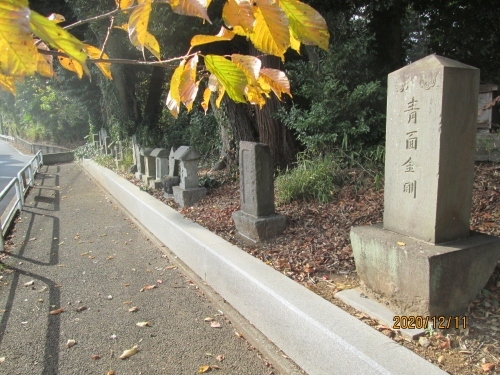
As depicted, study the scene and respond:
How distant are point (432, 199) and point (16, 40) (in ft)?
9.11

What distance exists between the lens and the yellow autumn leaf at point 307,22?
3.99 ft

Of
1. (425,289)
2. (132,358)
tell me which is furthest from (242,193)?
(425,289)

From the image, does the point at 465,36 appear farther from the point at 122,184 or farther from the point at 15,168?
the point at 15,168

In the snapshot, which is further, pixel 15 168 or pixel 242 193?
pixel 15 168

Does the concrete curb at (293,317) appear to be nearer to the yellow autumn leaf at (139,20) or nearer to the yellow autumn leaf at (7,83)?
the yellow autumn leaf at (139,20)

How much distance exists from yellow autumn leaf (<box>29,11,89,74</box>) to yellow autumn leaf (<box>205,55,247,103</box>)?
462mm

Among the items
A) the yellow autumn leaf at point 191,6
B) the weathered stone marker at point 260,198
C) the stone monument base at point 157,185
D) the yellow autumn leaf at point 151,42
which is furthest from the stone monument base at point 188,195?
the yellow autumn leaf at point 191,6

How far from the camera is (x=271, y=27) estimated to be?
3.89 feet

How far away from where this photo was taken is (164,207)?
264 inches

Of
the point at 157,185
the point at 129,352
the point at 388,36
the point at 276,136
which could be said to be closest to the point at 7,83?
the point at 129,352

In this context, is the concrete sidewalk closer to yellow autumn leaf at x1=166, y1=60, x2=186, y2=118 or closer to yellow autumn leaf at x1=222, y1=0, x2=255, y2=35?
yellow autumn leaf at x1=166, y1=60, x2=186, y2=118

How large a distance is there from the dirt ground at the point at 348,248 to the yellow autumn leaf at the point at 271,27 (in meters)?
2.18

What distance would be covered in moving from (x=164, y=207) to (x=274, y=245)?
8.78 ft

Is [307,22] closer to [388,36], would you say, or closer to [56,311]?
[56,311]
